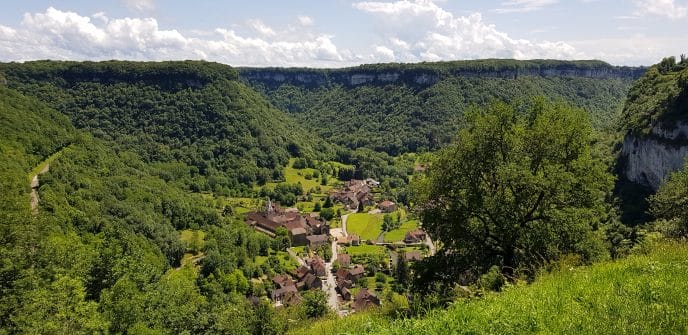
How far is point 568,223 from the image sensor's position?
1341 cm

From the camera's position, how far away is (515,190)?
14.2m

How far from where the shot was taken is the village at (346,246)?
192ft

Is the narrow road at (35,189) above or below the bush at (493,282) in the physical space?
below

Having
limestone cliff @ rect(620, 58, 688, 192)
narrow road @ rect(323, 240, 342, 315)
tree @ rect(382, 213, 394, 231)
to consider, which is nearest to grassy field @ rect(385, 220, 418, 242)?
tree @ rect(382, 213, 394, 231)

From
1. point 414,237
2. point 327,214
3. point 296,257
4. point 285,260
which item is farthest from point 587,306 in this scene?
point 327,214

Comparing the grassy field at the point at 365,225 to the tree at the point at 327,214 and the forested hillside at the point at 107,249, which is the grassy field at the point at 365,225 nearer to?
the tree at the point at 327,214

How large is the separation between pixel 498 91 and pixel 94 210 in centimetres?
15152

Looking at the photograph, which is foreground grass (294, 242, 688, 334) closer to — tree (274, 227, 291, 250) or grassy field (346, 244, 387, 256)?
grassy field (346, 244, 387, 256)

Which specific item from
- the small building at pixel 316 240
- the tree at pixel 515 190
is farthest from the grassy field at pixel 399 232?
the tree at pixel 515 190

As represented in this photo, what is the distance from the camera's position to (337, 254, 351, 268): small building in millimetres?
69338

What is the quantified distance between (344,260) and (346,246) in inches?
355

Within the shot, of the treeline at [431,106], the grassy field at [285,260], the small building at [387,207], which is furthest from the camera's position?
the treeline at [431,106]

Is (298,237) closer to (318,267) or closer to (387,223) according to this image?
(318,267)

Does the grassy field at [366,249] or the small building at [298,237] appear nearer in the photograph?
the grassy field at [366,249]
